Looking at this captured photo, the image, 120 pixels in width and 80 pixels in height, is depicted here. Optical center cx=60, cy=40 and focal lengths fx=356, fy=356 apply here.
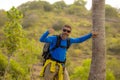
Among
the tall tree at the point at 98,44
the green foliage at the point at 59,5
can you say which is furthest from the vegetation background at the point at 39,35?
the tall tree at the point at 98,44

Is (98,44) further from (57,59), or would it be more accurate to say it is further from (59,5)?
(59,5)

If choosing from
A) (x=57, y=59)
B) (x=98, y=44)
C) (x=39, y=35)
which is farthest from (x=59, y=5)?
(x=57, y=59)

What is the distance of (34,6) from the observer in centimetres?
6253

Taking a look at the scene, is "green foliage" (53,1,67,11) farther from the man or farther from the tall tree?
the man

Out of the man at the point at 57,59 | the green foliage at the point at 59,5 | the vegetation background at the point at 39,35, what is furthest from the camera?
the green foliage at the point at 59,5

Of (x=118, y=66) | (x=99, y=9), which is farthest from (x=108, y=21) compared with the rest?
(x=99, y=9)

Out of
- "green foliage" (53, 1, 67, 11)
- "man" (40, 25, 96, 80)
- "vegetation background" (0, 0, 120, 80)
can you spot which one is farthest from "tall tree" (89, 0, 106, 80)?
"green foliage" (53, 1, 67, 11)

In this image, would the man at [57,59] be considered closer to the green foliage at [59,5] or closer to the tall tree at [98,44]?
the tall tree at [98,44]

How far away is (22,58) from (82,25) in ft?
92.5

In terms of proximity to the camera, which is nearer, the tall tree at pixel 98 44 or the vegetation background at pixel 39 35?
the tall tree at pixel 98 44

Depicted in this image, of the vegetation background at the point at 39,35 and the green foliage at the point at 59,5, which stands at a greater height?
the green foliage at the point at 59,5

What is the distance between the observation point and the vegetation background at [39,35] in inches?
779

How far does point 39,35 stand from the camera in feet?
141

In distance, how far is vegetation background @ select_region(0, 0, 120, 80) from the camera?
1978 cm
